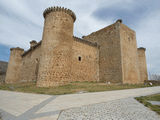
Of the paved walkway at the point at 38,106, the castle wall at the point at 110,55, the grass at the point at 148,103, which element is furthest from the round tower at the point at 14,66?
the grass at the point at 148,103

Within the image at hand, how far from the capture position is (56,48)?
34.1 ft

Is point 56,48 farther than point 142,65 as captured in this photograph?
No

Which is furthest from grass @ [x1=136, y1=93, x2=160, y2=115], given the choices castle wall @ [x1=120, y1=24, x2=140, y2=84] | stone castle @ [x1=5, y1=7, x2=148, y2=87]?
castle wall @ [x1=120, y1=24, x2=140, y2=84]

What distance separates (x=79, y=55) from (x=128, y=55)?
6.99 m

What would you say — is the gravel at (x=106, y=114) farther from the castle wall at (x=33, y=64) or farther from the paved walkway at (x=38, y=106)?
the castle wall at (x=33, y=64)

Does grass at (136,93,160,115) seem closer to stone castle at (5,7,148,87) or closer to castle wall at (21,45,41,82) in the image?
stone castle at (5,7,148,87)

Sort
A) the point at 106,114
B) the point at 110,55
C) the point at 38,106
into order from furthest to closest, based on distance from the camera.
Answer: the point at 110,55 → the point at 38,106 → the point at 106,114

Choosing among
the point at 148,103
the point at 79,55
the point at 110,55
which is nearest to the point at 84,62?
the point at 79,55

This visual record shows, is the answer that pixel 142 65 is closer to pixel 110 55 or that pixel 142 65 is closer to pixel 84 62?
pixel 110 55

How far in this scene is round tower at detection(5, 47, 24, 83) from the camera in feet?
69.4

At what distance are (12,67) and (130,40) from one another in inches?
897

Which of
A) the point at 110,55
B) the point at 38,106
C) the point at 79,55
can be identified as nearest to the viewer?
the point at 38,106

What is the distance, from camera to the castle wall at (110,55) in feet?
45.0

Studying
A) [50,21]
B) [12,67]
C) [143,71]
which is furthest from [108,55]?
[12,67]
